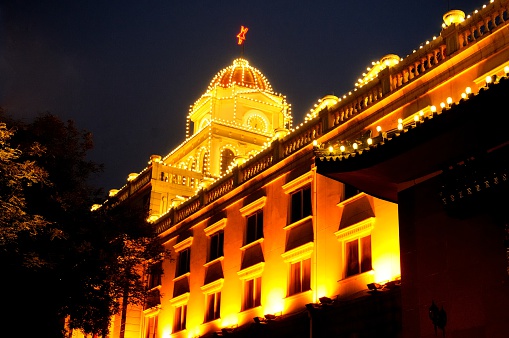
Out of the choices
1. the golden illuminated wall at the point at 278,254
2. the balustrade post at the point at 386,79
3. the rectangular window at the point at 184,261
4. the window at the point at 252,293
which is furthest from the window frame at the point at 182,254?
the balustrade post at the point at 386,79

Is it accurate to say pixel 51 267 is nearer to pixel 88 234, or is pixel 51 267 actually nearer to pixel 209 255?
pixel 88 234

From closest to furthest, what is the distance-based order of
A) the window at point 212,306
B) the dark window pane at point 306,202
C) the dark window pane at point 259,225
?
the dark window pane at point 306,202 < the dark window pane at point 259,225 < the window at point 212,306

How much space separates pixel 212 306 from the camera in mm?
28016

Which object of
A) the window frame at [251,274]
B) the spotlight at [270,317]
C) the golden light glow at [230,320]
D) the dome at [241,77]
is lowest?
the spotlight at [270,317]

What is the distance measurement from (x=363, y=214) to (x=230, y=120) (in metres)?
23.3

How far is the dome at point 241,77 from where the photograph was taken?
4481 cm

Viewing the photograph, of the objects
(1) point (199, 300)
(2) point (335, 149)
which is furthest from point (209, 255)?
(2) point (335, 149)

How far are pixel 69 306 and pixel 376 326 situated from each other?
1085 centimetres

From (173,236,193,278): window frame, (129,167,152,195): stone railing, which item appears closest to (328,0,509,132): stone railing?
(173,236,193,278): window frame

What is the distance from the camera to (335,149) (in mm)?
14797

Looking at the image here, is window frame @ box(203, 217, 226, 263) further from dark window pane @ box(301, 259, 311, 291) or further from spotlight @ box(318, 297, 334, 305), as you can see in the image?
spotlight @ box(318, 297, 334, 305)

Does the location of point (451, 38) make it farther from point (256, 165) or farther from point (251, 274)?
point (251, 274)

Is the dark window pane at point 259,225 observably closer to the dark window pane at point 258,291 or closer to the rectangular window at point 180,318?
the dark window pane at point 258,291

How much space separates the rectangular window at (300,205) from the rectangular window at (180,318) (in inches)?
341
